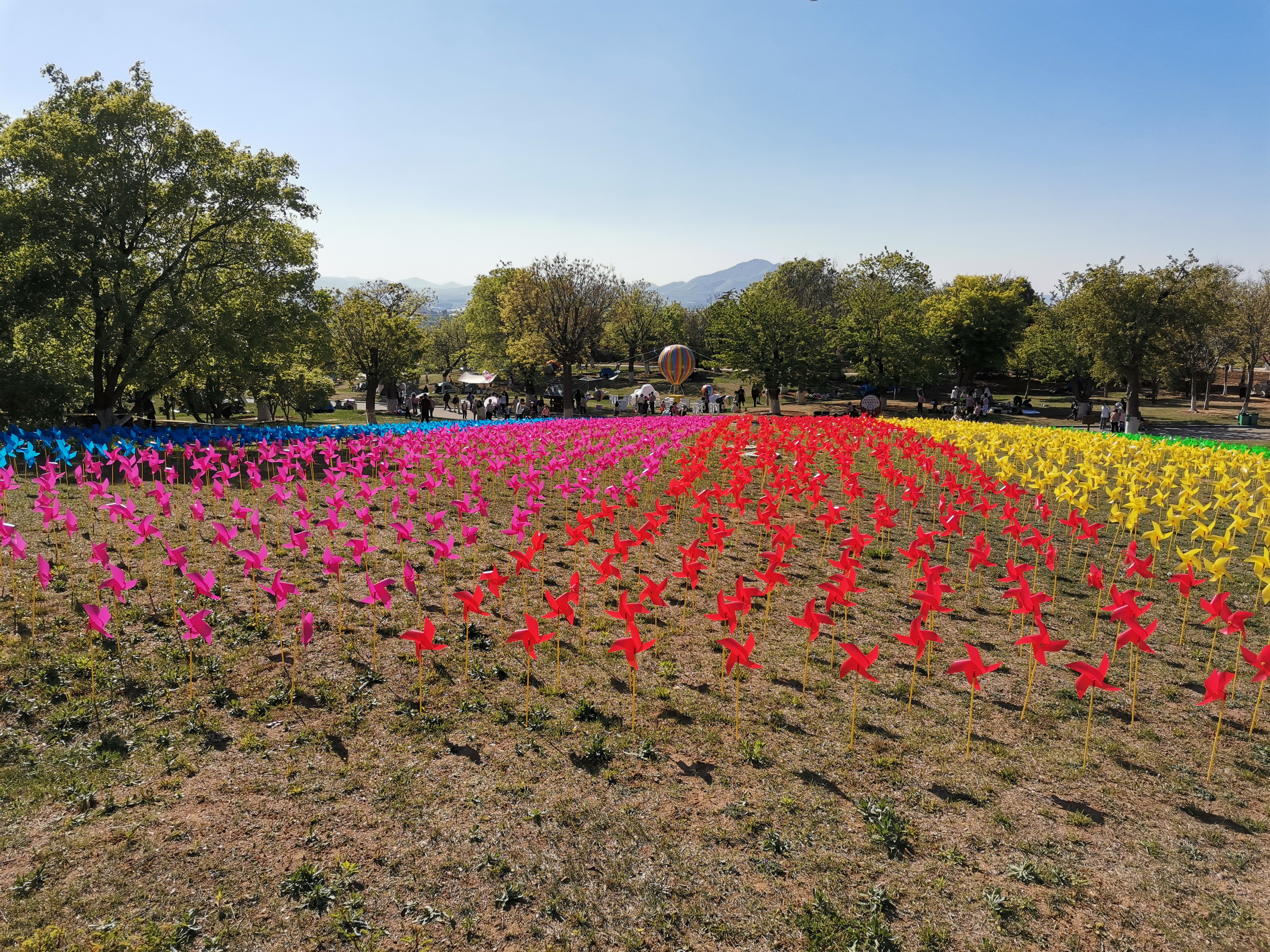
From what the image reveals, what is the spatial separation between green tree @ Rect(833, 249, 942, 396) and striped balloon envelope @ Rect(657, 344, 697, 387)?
13.5 metres

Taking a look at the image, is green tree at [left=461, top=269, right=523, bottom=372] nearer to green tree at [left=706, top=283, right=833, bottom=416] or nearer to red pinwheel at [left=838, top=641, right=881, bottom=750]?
green tree at [left=706, top=283, right=833, bottom=416]

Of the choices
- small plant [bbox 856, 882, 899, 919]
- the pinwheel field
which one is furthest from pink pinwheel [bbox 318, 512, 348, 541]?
small plant [bbox 856, 882, 899, 919]

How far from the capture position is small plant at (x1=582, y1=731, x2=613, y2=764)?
5707 mm

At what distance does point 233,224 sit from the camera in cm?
2612

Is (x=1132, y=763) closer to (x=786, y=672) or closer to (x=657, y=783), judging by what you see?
(x=786, y=672)

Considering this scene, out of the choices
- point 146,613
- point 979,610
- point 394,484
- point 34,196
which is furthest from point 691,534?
point 34,196

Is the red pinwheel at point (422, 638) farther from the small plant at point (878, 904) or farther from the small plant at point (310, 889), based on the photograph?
the small plant at point (878, 904)

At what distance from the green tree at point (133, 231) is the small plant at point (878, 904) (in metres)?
26.5

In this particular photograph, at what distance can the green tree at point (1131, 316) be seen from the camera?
40781 mm

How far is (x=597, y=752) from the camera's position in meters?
5.75

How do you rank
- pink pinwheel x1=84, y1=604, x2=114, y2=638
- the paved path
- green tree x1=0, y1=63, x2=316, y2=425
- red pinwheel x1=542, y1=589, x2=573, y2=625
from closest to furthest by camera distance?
pink pinwheel x1=84, y1=604, x2=114, y2=638, red pinwheel x1=542, y1=589, x2=573, y2=625, green tree x1=0, y1=63, x2=316, y2=425, the paved path

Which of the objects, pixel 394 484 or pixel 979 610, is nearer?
pixel 979 610

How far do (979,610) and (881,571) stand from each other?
5.76ft

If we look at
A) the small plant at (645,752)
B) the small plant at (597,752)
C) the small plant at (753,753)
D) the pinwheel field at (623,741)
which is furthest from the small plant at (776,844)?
the small plant at (597,752)
